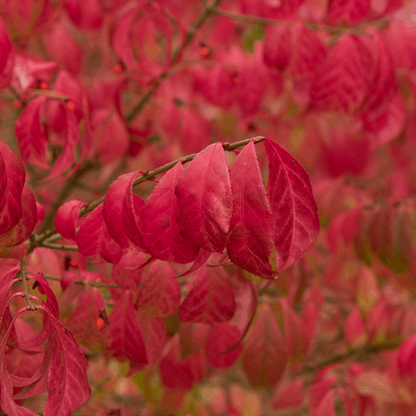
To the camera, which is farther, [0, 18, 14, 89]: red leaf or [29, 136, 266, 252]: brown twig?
[0, 18, 14, 89]: red leaf

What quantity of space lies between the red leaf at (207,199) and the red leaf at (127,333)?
0.26m

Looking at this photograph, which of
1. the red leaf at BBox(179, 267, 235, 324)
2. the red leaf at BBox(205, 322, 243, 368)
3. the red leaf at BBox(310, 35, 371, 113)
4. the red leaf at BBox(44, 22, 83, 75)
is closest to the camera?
the red leaf at BBox(179, 267, 235, 324)

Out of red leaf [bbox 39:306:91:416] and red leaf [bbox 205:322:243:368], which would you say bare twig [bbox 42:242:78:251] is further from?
red leaf [bbox 205:322:243:368]

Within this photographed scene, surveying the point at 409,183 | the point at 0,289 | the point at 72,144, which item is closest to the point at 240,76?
the point at 72,144

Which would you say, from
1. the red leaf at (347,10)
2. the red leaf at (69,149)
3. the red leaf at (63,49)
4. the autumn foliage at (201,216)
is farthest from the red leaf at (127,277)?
the red leaf at (63,49)

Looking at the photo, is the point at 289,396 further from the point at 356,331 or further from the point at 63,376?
the point at 63,376

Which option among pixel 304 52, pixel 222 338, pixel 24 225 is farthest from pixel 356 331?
pixel 24 225

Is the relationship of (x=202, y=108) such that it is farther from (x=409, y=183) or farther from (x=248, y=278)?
(x=409, y=183)

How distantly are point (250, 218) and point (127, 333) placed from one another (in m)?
0.31

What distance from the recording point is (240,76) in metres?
1.25

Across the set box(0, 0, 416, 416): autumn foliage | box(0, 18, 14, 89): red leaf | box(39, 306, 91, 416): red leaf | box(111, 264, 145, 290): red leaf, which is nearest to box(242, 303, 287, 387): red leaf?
box(0, 0, 416, 416): autumn foliage

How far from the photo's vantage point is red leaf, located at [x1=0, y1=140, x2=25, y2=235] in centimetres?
48

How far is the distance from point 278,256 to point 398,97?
94 centimetres

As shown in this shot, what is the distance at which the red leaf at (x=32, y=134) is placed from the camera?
75cm
